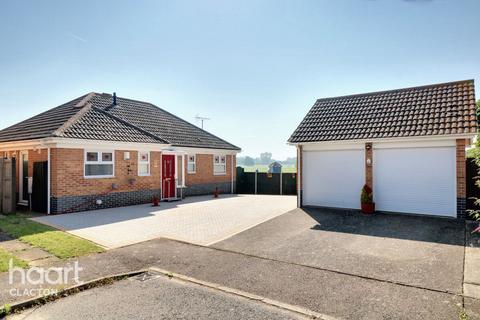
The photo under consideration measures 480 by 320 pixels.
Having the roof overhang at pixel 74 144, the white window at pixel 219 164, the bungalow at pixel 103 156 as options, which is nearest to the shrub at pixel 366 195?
the bungalow at pixel 103 156

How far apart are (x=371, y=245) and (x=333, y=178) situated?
20.2 ft

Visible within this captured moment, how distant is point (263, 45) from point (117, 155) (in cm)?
873

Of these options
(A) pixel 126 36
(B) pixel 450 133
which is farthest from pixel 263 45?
(B) pixel 450 133

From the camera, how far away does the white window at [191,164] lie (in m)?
20.4

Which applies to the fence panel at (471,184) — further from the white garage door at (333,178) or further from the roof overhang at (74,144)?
the roof overhang at (74,144)

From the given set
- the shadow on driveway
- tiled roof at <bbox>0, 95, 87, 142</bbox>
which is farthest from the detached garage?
tiled roof at <bbox>0, 95, 87, 142</bbox>

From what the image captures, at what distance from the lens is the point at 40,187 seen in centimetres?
1354

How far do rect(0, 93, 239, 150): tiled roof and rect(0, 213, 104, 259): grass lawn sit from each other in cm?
394

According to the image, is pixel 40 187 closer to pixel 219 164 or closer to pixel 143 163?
pixel 143 163

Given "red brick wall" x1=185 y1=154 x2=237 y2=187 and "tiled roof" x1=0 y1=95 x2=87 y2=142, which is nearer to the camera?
"tiled roof" x1=0 y1=95 x2=87 y2=142

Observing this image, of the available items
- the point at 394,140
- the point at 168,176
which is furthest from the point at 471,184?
the point at 168,176

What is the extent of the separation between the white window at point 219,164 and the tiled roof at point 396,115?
8.48 metres

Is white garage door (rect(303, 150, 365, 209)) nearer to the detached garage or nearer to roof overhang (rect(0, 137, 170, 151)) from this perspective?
the detached garage

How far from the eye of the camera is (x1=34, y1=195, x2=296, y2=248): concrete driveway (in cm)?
937
